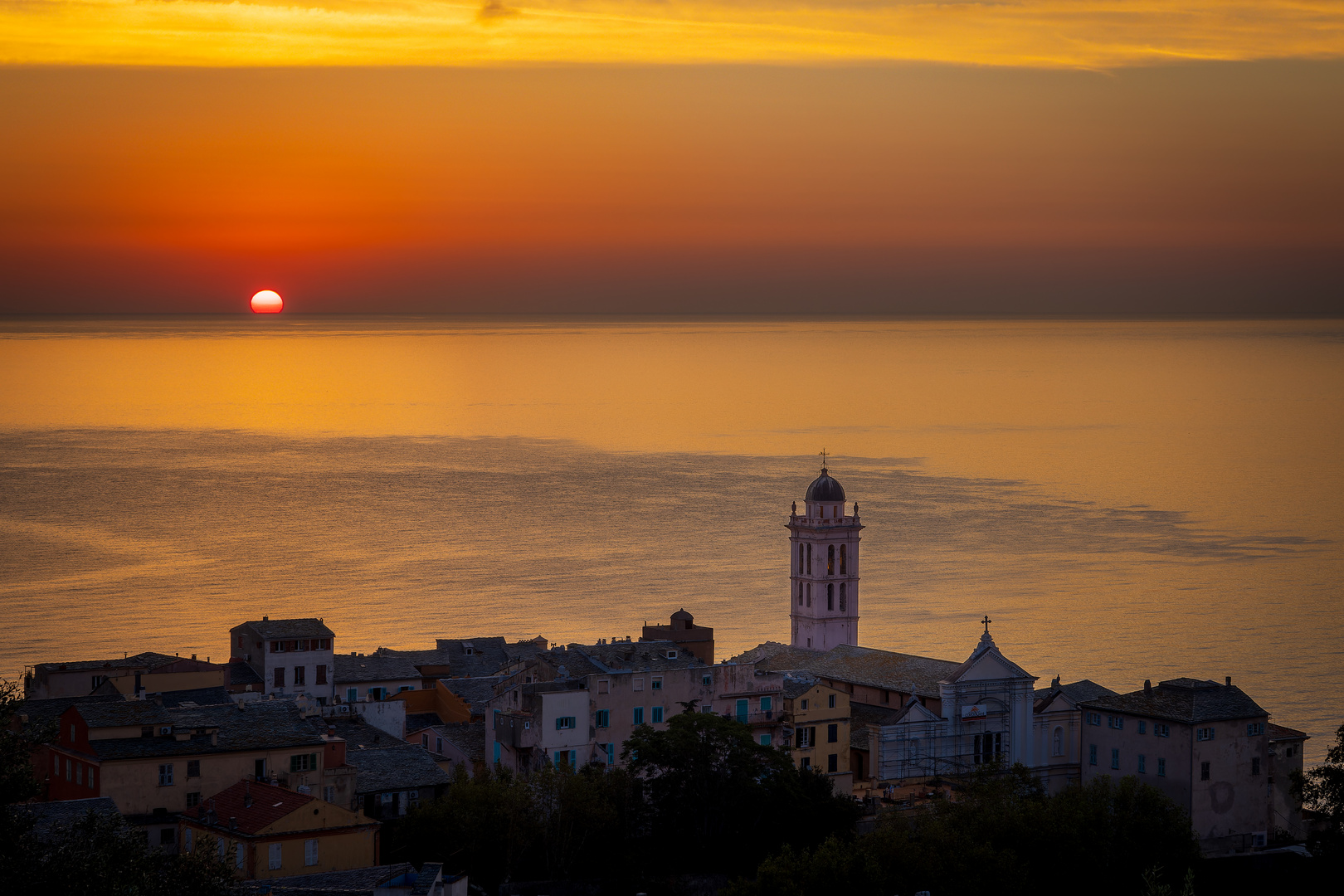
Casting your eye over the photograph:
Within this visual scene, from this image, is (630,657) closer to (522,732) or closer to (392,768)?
(522,732)

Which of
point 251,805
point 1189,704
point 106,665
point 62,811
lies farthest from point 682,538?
point 62,811

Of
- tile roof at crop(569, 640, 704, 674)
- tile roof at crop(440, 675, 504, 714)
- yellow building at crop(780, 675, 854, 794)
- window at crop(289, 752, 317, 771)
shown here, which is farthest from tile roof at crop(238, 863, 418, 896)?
tile roof at crop(440, 675, 504, 714)

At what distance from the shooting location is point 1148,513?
121 m

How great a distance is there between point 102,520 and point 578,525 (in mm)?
28481

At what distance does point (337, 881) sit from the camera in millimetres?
36281

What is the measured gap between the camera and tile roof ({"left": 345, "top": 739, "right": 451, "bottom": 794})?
44.0 m

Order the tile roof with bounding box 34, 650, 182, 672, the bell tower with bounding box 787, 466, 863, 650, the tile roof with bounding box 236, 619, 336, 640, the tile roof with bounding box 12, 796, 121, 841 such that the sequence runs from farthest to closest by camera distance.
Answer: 1. the bell tower with bounding box 787, 466, 863, 650
2. the tile roof with bounding box 236, 619, 336, 640
3. the tile roof with bounding box 34, 650, 182, 672
4. the tile roof with bounding box 12, 796, 121, 841

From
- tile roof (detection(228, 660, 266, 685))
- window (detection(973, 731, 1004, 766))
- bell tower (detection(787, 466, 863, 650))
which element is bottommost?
window (detection(973, 731, 1004, 766))

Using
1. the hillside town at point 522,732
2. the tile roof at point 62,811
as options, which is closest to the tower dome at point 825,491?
the hillside town at point 522,732

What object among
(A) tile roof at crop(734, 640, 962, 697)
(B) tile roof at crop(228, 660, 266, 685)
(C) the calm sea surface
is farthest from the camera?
(C) the calm sea surface

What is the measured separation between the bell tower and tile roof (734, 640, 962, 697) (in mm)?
4506

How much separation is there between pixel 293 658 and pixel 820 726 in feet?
54.2

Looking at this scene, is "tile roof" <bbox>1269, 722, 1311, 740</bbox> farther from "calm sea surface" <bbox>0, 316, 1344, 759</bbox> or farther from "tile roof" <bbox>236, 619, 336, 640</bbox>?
"tile roof" <bbox>236, 619, 336, 640</bbox>

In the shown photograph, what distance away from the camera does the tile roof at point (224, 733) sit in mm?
41031
